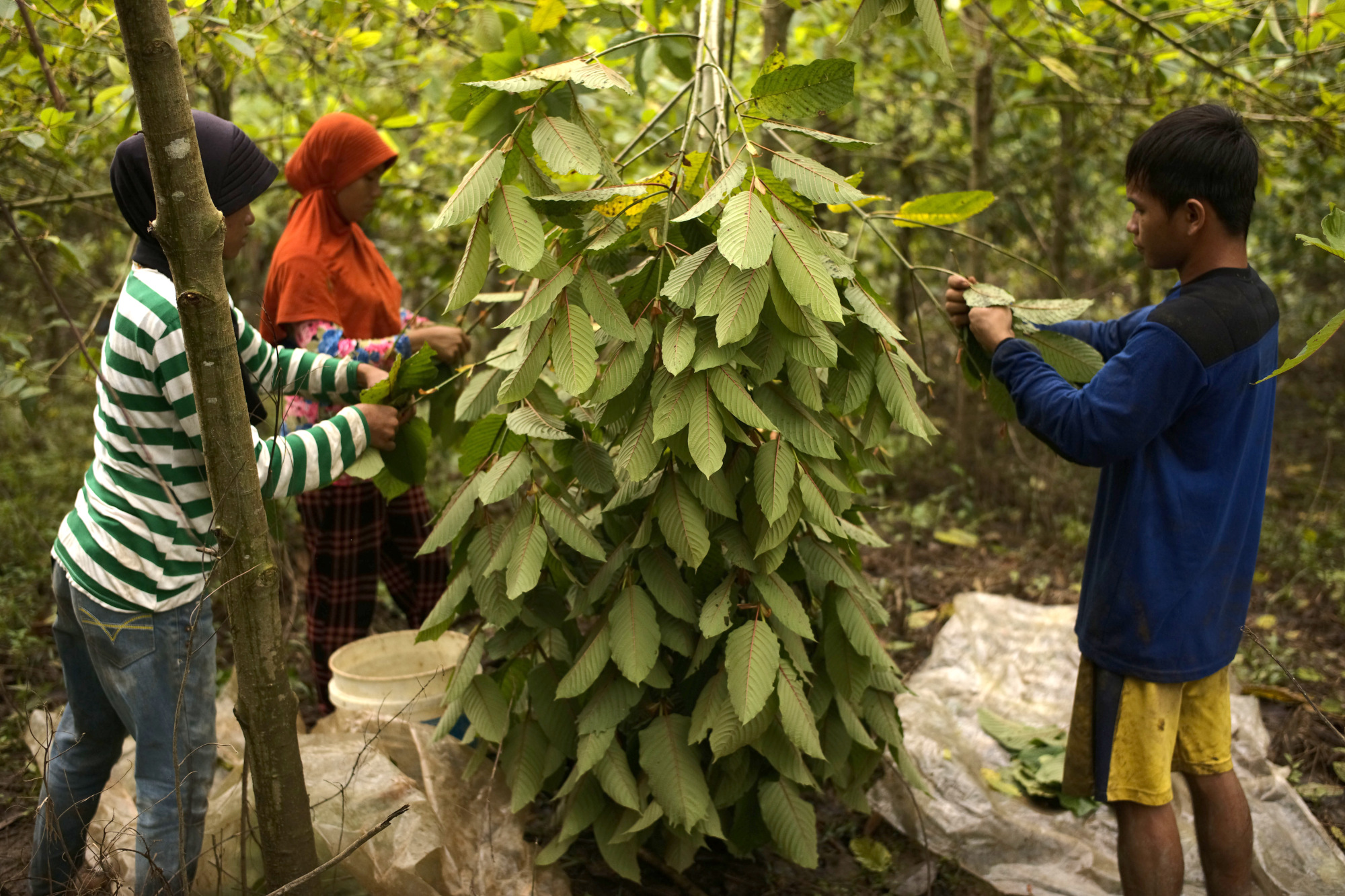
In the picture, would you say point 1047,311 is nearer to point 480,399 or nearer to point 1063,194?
point 480,399

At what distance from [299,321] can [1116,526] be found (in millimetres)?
1896

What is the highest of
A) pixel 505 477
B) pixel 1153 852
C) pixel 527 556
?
pixel 505 477

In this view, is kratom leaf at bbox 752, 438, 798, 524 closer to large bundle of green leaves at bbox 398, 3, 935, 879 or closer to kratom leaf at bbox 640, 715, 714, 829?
large bundle of green leaves at bbox 398, 3, 935, 879

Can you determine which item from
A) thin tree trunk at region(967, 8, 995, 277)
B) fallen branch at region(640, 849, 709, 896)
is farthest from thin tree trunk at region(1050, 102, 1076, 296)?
fallen branch at region(640, 849, 709, 896)

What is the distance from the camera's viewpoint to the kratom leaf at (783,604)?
1793 mm

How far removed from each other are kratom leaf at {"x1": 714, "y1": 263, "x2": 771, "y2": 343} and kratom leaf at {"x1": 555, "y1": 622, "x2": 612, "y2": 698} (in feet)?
2.29

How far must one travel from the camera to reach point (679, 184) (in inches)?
69.8

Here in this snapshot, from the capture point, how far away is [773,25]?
3500 millimetres

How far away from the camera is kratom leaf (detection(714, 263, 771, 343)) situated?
4.84 ft

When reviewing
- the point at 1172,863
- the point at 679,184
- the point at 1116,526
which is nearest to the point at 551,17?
the point at 679,184

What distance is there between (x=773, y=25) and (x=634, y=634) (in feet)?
8.25

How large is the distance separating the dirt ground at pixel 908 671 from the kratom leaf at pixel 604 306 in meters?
1.25

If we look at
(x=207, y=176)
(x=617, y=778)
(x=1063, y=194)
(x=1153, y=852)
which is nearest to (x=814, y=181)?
(x=207, y=176)

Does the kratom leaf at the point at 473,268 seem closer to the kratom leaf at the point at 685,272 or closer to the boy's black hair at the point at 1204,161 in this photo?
the kratom leaf at the point at 685,272
